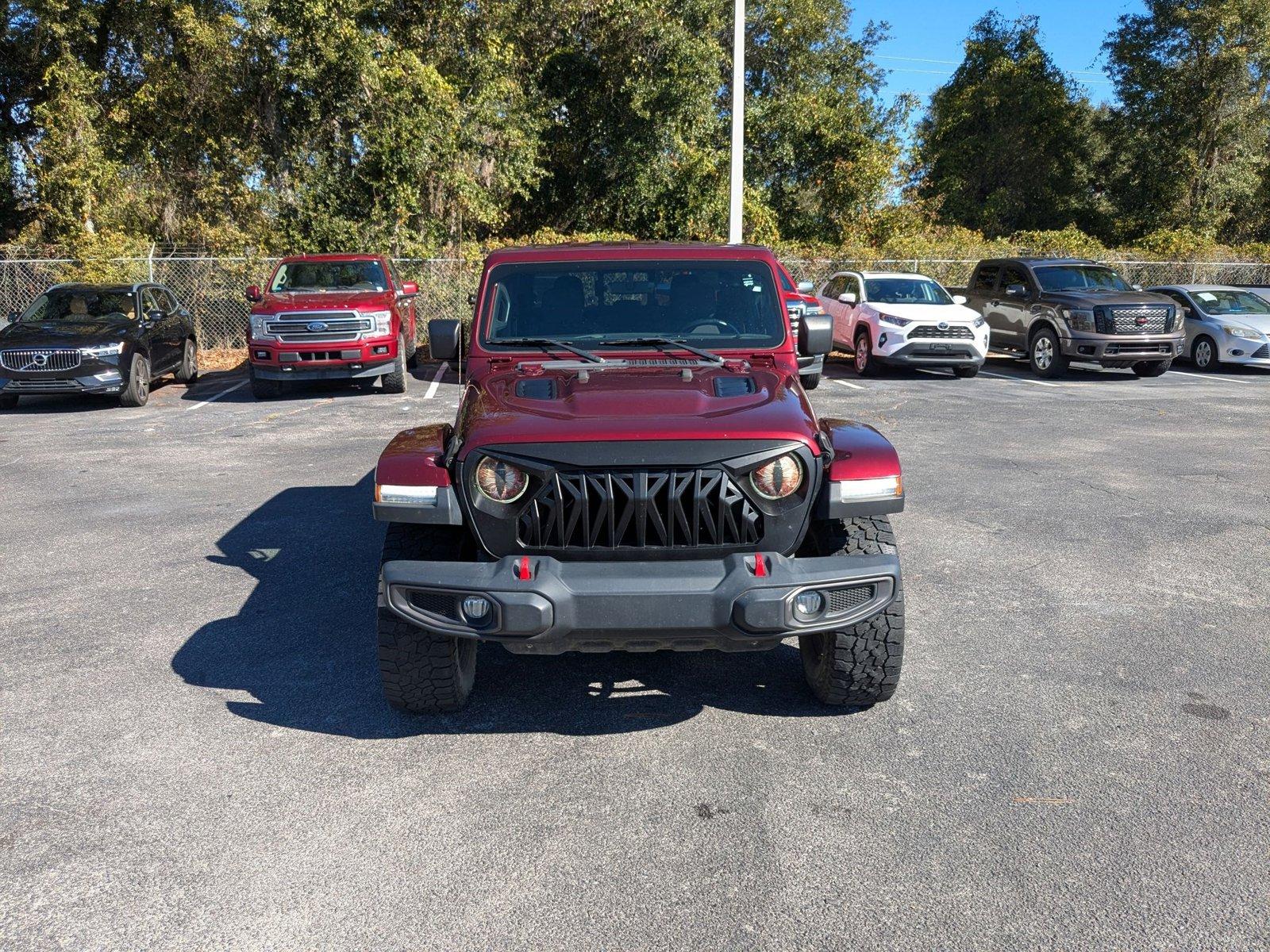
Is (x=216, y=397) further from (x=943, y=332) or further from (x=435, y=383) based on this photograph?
(x=943, y=332)

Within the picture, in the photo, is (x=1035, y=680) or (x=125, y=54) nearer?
(x=1035, y=680)

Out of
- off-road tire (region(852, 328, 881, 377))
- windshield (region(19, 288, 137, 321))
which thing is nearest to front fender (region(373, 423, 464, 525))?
windshield (region(19, 288, 137, 321))

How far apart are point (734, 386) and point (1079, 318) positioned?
44.5 ft

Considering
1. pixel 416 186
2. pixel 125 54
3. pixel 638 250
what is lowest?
pixel 638 250

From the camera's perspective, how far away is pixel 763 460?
3.78 meters

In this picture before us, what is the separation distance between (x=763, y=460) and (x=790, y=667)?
1.35 meters

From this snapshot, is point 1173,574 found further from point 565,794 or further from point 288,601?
point 288,601

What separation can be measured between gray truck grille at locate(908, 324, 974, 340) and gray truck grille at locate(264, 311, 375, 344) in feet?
27.0

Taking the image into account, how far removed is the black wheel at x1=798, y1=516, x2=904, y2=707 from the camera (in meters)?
3.98

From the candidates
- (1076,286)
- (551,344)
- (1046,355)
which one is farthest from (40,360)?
(1076,286)

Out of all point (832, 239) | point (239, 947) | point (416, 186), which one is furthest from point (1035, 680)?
point (832, 239)

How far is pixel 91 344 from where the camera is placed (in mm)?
13016

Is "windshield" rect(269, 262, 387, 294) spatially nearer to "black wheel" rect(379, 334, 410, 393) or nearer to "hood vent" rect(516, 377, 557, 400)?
"black wheel" rect(379, 334, 410, 393)

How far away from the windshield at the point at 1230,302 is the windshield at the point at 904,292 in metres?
4.71
